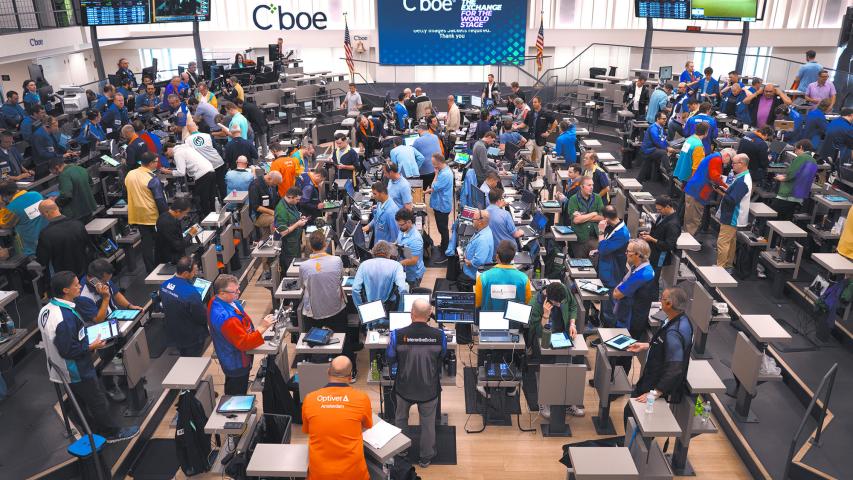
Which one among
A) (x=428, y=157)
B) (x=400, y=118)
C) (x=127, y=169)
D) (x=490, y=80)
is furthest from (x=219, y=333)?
(x=490, y=80)

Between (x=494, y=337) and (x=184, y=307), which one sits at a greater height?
(x=184, y=307)

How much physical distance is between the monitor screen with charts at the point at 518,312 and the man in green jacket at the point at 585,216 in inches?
106

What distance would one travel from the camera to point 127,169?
10.4m

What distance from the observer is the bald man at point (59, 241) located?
7312 mm

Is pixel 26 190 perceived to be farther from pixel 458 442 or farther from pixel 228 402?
pixel 458 442

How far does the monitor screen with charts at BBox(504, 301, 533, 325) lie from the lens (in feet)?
20.0

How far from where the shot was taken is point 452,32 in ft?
69.8

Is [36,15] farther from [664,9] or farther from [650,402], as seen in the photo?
[650,402]

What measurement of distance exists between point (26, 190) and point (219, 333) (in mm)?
4639

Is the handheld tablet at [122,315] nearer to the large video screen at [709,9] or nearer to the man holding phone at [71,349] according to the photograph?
the man holding phone at [71,349]

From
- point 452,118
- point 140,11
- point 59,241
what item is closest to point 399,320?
point 59,241

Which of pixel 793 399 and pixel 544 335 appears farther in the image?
pixel 793 399

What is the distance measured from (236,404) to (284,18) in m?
20.8

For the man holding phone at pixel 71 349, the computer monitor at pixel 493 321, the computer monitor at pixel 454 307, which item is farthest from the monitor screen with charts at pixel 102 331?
the computer monitor at pixel 493 321
